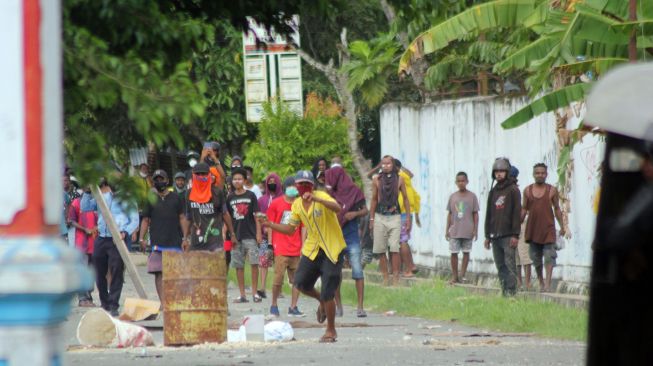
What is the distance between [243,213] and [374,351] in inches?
309

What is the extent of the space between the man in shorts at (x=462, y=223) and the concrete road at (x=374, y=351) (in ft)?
18.4

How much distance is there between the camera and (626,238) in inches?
166

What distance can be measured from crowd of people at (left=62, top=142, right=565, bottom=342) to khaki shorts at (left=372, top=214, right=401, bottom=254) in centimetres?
1

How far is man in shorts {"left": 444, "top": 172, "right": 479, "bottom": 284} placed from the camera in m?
21.9

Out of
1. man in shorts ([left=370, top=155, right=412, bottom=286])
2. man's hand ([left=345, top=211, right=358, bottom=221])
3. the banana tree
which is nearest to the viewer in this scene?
the banana tree

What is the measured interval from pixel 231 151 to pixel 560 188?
20523mm

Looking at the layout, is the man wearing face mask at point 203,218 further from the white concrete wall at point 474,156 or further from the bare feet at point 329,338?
the bare feet at point 329,338

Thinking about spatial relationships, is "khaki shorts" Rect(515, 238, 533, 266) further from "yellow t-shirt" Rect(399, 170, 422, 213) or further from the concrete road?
the concrete road

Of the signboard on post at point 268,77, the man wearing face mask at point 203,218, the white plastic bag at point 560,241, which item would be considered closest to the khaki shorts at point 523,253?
the white plastic bag at point 560,241

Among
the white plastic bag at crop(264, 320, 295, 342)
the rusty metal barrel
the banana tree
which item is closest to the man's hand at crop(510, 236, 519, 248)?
the banana tree

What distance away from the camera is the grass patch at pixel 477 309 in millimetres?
15484

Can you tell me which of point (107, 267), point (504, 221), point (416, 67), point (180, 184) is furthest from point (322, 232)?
point (416, 67)

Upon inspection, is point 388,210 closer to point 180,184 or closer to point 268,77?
point 180,184

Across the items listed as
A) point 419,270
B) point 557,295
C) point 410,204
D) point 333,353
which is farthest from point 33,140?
point 419,270
